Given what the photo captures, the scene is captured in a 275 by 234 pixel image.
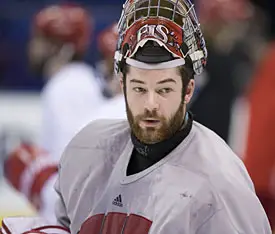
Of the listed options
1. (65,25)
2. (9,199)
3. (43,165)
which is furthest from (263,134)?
(9,199)

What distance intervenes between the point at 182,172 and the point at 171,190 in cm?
5

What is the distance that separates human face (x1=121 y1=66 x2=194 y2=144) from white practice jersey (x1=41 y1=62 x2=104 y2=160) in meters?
1.93

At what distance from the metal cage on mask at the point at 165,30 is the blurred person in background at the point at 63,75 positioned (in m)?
1.87

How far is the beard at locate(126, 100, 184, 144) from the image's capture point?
93.4 inches

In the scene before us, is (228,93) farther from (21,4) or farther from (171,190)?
(171,190)

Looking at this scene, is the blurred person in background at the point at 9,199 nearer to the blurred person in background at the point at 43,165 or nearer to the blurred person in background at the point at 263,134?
the blurred person in background at the point at 43,165

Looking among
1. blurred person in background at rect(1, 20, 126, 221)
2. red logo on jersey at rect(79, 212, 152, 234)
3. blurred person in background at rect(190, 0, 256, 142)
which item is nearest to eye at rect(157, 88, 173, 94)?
red logo on jersey at rect(79, 212, 152, 234)

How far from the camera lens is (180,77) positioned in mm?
2377

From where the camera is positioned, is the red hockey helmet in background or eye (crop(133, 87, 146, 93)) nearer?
eye (crop(133, 87, 146, 93))

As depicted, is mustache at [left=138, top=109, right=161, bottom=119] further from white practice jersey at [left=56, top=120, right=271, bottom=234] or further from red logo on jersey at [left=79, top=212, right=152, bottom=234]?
red logo on jersey at [left=79, top=212, right=152, bottom=234]

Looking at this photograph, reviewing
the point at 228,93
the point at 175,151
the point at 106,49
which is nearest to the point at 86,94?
the point at 106,49

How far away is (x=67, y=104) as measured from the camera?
4.48 meters

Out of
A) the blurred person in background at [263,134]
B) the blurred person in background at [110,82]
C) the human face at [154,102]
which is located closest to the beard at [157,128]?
the human face at [154,102]

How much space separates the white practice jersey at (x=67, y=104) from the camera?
441 centimetres
